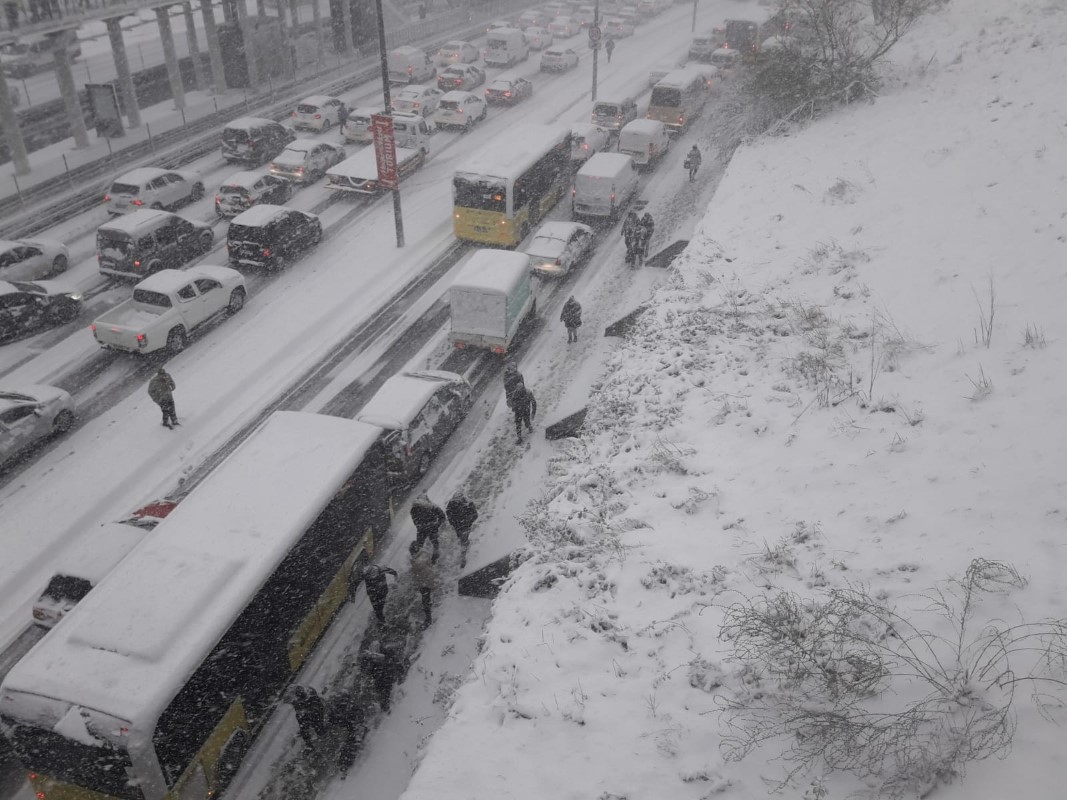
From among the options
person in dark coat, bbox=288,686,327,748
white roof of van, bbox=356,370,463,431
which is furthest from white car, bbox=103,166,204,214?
person in dark coat, bbox=288,686,327,748

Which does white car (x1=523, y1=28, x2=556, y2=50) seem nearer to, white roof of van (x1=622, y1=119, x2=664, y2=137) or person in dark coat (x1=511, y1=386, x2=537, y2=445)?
white roof of van (x1=622, y1=119, x2=664, y2=137)

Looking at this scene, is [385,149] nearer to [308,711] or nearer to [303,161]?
[303,161]

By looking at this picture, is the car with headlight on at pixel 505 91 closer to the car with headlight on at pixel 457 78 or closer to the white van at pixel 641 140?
the car with headlight on at pixel 457 78

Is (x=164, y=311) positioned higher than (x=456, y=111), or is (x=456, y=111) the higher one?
(x=456, y=111)

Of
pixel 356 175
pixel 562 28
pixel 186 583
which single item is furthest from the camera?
pixel 562 28

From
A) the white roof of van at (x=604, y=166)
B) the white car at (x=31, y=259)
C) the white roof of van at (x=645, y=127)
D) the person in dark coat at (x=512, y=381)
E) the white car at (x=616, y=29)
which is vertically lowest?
the person in dark coat at (x=512, y=381)

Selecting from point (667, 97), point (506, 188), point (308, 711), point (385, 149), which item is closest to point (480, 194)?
point (506, 188)

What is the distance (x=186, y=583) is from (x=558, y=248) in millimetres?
15698

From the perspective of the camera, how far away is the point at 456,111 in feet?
110

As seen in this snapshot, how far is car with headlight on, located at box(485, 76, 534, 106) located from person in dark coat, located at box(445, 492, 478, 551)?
3146 cm

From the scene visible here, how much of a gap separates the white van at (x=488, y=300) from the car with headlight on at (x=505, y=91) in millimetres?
23189

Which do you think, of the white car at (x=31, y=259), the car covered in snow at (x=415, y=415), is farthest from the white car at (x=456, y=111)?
the car covered in snow at (x=415, y=415)

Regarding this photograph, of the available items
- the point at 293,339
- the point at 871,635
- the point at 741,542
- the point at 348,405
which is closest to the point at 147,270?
the point at 293,339

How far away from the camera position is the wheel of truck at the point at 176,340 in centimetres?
1736
